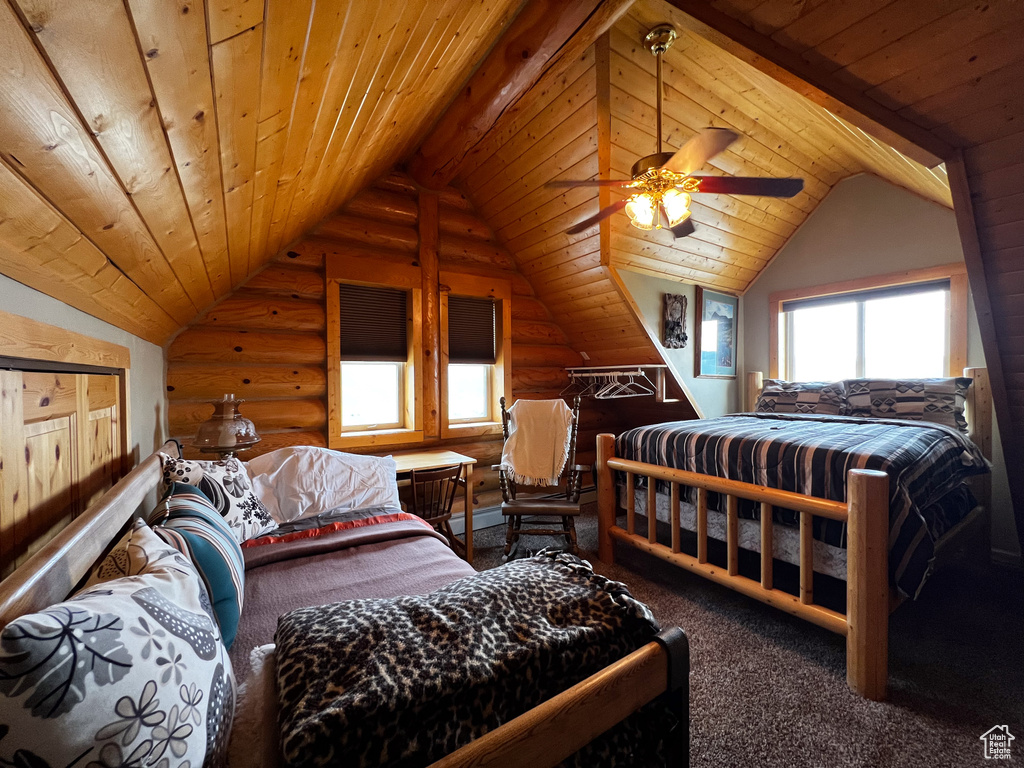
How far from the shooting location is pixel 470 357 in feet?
12.6

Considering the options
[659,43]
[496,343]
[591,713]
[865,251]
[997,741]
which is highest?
[659,43]

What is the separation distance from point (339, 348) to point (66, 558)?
2518mm

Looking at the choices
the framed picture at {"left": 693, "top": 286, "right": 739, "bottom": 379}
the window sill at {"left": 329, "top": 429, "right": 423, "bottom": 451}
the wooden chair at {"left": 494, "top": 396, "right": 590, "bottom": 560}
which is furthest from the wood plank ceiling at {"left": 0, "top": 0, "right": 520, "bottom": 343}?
the framed picture at {"left": 693, "top": 286, "right": 739, "bottom": 379}

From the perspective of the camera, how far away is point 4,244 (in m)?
0.83

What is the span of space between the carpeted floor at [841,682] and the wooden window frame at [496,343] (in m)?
1.82

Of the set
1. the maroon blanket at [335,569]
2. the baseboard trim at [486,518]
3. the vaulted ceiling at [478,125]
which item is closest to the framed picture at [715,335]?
the vaulted ceiling at [478,125]

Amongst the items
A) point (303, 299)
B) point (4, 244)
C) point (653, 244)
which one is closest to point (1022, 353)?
point (653, 244)

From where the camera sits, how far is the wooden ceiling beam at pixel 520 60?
6.33 feet

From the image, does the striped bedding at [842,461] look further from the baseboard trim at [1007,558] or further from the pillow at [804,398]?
the baseboard trim at [1007,558]

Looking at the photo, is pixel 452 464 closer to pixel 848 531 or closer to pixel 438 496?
pixel 438 496

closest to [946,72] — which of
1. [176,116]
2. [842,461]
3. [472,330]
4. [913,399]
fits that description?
[842,461]

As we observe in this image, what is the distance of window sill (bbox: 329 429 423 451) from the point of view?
313 cm

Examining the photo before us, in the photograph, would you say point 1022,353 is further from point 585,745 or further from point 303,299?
point 303,299

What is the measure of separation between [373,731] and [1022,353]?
3379 millimetres
